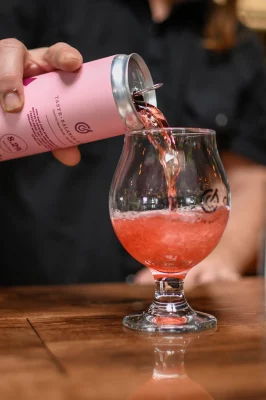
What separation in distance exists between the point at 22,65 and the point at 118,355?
1.78 ft

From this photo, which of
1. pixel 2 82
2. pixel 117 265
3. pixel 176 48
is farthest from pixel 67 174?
pixel 2 82

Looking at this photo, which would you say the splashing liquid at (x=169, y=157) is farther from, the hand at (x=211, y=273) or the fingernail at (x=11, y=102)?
the hand at (x=211, y=273)

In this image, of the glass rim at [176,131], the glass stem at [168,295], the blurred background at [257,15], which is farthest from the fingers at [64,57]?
the blurred background at [257,15]

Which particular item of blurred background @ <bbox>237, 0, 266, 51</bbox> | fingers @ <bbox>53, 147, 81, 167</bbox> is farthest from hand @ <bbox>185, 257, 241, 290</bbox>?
blurred background @ <bbox>237, 0, 266, 51</bbox>

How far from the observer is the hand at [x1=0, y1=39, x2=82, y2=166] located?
90cm

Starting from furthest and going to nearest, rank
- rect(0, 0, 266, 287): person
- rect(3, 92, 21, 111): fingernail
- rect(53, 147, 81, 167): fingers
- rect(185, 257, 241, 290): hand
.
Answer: rect(0, 0, 266, 287): person < rect(185, 257, 241, 290): hand < rect(53, 147, 81, 167): fingers < rect(3, 92, 21, 111): fingernail

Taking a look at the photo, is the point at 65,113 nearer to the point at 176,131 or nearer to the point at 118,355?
the point at 176,131

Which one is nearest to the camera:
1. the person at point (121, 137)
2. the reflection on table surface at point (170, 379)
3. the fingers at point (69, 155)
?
the reflection on table surface at point (170, 379)

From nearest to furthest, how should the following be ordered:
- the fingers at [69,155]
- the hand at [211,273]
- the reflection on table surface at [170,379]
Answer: the reflection on table surface at [170,379] < the fingers at [69,155] < the hand at [211,273]

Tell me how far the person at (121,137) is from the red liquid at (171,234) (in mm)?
784

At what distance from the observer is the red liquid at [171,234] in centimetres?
77

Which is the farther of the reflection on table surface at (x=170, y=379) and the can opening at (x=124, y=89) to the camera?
the can opening at (x=124, y=89)

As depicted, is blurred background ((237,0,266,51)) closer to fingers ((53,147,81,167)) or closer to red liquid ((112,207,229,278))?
fingers ((53,147,81,167))

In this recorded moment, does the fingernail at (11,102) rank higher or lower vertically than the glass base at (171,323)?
higher
